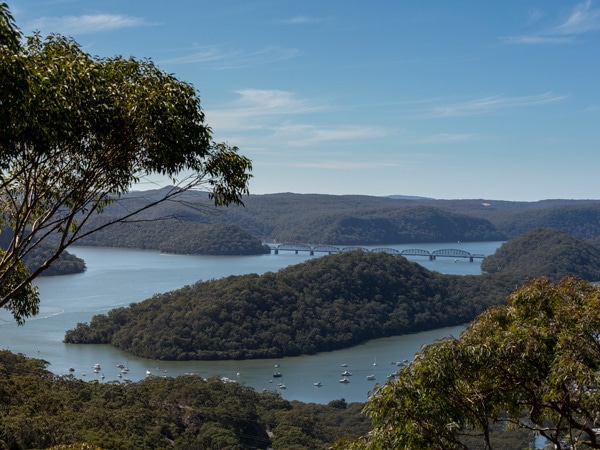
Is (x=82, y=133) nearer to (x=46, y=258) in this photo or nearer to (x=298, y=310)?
(x=298, y=310)

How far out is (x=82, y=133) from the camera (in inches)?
147

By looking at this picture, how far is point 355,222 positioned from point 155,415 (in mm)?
79876

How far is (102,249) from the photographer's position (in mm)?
82000

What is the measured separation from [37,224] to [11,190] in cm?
52

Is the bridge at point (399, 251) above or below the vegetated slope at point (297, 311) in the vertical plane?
above

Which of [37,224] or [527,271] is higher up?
[37,224]

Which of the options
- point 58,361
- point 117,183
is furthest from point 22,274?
point 58,361

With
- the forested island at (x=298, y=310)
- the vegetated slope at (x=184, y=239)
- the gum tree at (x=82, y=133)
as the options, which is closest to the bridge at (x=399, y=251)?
the vegetated slope at (x=184, y=239)

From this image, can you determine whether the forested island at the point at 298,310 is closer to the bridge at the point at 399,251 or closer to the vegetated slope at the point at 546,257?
the vegetated slope at the point at 546,257

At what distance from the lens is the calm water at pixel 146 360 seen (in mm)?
27750

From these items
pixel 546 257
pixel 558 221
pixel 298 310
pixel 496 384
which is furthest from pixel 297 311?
pixel 558 221

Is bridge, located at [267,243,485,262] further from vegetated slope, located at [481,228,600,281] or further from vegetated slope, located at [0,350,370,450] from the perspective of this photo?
vegetated slope, located at [0,350,370,450]

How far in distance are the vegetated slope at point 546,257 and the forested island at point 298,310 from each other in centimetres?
763

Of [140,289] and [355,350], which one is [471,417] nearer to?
[355,350]
